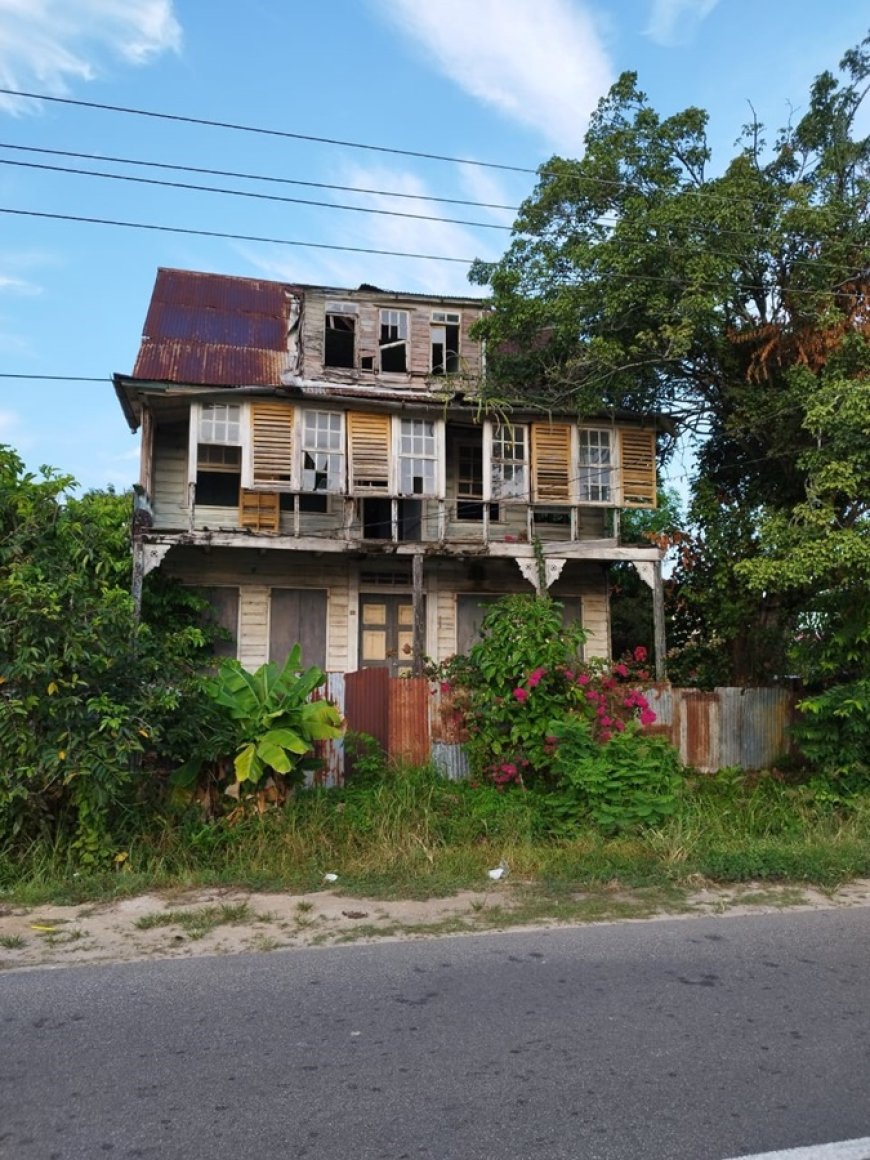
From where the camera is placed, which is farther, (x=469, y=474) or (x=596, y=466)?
(x=469, y=474)

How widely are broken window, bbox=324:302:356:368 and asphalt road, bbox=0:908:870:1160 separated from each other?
44.6 ft

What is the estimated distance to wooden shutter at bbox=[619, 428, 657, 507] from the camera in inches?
651

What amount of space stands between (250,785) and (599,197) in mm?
10843

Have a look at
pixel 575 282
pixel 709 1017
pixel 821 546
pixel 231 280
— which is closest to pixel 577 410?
pixel 575 282

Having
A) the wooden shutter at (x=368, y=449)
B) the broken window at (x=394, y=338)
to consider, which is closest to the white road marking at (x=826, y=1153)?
the wooden shutter at (x=368, y=449)

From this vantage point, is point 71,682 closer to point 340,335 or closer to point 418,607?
point 418,607

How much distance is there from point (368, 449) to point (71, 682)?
984 centimetres

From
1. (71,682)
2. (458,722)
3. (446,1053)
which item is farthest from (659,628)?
(446,1053)

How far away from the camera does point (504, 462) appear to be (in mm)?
16281

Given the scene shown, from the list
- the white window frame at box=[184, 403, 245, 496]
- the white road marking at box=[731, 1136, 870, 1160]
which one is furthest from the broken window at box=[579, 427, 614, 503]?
the white road marking at box=[731, 1136, 870, 1160]

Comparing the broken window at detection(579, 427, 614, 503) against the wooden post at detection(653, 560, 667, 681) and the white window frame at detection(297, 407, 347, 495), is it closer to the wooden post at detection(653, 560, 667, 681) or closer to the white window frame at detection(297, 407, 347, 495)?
the wooden post at detection(653, 560, 667, 681)

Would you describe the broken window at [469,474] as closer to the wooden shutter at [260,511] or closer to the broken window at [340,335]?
the broken window at [340,335]

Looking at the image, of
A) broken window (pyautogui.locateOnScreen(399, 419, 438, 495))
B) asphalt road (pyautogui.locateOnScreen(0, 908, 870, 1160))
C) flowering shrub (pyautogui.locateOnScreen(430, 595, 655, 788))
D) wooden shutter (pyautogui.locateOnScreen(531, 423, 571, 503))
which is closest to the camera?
asphalt road (pyautogui.locateOnScreen(0, 908, 870, 1160))

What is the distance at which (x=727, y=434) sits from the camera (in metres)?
14.4
